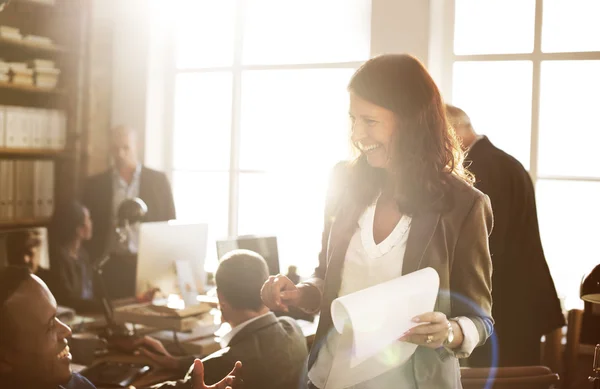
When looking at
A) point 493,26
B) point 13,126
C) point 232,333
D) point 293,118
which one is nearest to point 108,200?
point 13,126

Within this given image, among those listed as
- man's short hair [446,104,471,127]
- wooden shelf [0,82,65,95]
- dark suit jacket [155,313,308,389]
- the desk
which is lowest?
the desk

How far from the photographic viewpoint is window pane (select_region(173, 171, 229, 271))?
17.4 ft

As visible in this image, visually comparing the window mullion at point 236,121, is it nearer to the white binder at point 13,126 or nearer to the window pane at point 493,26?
the white binder at point 13,126

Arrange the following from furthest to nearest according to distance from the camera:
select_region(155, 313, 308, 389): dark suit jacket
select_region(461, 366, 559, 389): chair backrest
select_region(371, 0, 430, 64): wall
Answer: select_region(371, 0, 430, 64): wall → select_region(155, 313, 308, 389): dark suit jacket → select_region(461, 366, 559, 389): chair backrest

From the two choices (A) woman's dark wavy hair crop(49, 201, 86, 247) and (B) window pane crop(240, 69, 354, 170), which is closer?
(A) woman's dark wavy hair crop(49, 201, 86, 247)

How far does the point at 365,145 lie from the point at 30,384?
39.6 inches

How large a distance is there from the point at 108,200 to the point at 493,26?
2704 millimetres

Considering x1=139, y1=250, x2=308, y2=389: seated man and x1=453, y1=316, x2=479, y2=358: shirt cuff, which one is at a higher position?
x1=453, y1=316, x2=479, y2=358: shirt cuff

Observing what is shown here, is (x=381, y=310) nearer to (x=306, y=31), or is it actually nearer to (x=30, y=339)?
(x=30, y=339)

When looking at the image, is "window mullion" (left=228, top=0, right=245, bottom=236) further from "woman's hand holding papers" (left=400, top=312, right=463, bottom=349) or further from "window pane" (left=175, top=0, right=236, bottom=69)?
"woman's hand holding papers" (left=400, top=312, right=463, bottom=349)

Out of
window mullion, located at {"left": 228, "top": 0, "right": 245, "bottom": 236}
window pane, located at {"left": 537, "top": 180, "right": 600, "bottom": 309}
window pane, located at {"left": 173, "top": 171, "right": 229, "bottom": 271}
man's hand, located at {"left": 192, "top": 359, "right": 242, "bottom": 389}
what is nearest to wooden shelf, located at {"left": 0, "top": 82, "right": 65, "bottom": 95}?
window pane, located at {"left": 173, "top": 171, "right": 229, "bottom": 271}

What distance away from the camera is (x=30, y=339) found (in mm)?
1794

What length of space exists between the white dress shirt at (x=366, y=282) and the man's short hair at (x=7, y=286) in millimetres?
758

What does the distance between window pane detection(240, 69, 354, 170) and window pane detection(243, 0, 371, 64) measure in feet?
0.39
